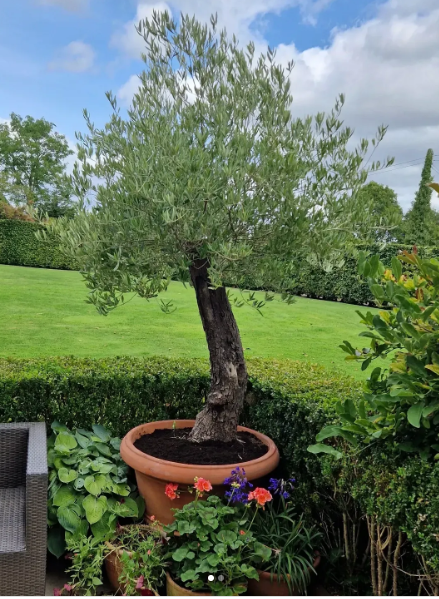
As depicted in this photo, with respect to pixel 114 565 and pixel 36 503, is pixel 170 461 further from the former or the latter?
pixel 36 503

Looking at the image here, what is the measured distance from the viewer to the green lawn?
7.66m

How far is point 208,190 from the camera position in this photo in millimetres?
2557

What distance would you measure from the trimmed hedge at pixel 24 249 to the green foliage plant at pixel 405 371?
19375mm

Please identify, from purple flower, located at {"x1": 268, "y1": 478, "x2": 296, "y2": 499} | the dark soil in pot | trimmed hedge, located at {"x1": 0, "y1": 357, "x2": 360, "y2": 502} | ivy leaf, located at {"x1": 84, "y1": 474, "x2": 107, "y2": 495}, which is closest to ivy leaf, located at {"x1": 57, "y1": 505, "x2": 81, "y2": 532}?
ivy leaf, located at {"x1": 84, "y1": 474, "x2": 107, "y2": 495}

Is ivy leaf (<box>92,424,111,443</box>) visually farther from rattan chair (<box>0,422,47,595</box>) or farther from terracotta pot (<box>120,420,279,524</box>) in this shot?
rattan chair (<box>0,422,47,595</box>)

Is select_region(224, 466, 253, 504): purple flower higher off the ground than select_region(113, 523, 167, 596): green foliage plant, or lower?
higher

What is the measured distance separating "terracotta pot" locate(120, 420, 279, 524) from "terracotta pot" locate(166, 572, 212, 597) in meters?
0.42

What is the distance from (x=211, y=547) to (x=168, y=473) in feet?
1.62

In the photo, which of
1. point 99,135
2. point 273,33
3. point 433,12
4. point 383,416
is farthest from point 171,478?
point 433,12

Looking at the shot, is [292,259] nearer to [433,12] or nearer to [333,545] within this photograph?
[333,545]

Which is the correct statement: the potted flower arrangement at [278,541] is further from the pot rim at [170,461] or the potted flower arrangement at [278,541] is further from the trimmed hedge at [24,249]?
the trimmed hedge at [24,249]

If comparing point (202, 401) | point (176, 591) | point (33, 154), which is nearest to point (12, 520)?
point (176, 591)

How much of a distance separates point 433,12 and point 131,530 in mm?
5429

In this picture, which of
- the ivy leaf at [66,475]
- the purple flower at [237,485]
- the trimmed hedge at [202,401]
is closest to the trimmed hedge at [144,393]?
the trimmed hedge at [202,401]
